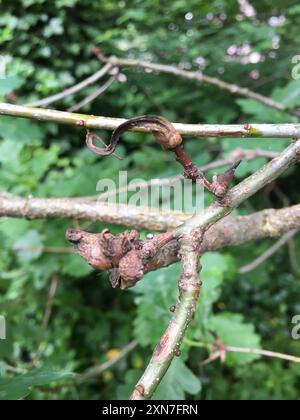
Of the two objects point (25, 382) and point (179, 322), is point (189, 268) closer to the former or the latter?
point (179, 322)

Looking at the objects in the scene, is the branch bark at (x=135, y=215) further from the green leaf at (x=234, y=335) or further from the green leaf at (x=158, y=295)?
the green leaf at (x=234, y=335)

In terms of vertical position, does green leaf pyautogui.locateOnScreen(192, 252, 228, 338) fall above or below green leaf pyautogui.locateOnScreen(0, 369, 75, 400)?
above

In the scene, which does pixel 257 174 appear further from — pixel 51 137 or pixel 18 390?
pixel 51 137

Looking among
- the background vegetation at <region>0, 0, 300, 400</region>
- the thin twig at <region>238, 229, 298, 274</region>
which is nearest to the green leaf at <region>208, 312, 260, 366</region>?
the background vegetation at <region>0, 0, 300, 400</region>

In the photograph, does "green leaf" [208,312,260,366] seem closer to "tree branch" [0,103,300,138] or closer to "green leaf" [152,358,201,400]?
"green leaf" [152,358,201,400]

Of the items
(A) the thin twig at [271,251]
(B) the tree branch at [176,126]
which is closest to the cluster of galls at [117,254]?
(B) the tree branch at [176,126]
